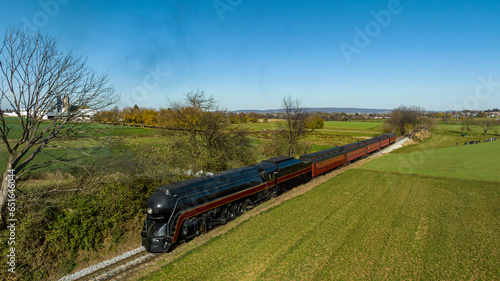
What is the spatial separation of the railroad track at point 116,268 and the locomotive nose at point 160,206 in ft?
6.08

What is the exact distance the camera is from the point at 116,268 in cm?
1023

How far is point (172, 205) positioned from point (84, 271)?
4.05 meters

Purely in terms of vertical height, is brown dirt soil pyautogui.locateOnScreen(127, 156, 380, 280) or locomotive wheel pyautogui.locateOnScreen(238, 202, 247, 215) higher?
locomotive wheel pyautogui.locateOnScreen(238, 202, 247, 215)

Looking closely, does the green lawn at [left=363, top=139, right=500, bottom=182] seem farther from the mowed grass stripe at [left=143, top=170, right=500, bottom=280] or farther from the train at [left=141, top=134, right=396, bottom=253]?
the train at [left=141, top=134, right=396, bottom=253]

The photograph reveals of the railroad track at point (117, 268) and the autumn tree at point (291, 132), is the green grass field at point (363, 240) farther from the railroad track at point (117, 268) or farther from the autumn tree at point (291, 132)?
the autumn tree at point (291, 132)

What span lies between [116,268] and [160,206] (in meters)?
2.89

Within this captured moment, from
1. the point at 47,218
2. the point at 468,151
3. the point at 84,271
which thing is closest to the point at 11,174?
the point at 47,218

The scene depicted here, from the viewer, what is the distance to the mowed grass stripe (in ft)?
32.1

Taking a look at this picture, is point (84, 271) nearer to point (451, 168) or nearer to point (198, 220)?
point (198, 220)

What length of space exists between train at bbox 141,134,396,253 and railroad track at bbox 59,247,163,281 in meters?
0.42

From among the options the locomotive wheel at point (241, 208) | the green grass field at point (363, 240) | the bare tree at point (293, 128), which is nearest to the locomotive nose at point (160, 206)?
the green grass field at point (363, 240)

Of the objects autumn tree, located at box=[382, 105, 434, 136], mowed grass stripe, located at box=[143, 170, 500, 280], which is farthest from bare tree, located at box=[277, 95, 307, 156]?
autumn tree, located at box=[382, 105, 434, 136]

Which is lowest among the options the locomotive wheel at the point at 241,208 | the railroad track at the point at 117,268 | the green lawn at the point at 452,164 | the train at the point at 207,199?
→ the green lawn at the point at 452,164

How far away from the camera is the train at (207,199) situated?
1108 centimetres
